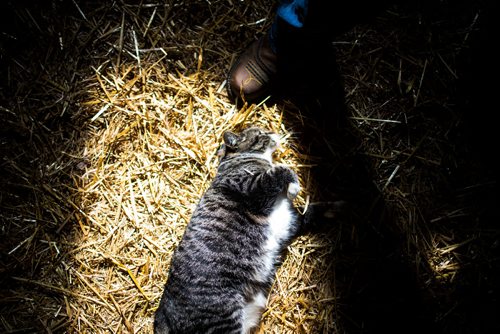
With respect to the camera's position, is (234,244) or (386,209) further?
(386,209)

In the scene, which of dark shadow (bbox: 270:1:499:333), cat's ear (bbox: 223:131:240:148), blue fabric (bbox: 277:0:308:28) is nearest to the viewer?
blue fabric (bbox: 277:0:308:28)

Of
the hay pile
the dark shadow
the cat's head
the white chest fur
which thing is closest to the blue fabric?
the dark shadow

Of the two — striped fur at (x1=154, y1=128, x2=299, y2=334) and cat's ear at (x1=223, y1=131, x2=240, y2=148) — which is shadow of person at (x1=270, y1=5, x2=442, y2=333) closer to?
striped fur at (x1=154, y1=128, x2=299, y2=334)

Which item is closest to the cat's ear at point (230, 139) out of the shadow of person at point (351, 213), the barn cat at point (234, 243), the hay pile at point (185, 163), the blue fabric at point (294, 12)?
the barn cat at point (234, 243)

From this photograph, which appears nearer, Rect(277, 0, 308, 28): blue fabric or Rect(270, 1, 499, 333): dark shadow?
Rect(277, 0, 308, 28): blue fabric

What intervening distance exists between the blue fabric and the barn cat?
795 millimetres

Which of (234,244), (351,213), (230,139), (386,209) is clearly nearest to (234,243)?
(234,244)

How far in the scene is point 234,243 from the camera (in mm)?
2152

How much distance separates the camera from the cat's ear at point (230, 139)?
7.78 feet

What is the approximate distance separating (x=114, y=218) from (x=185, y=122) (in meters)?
0.89

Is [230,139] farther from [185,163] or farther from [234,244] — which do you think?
[234,244]

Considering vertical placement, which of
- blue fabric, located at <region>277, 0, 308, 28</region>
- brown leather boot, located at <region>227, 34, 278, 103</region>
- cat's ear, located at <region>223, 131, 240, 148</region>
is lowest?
cat's ear, located at <region>223, 131, 240, 148</region>

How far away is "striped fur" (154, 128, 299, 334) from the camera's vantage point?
80.7 inches

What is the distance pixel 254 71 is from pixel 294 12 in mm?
573
